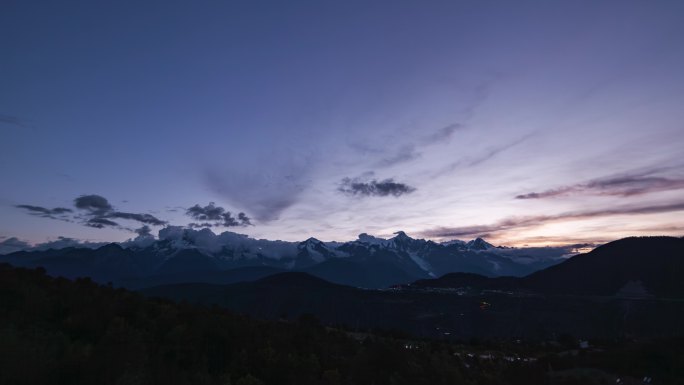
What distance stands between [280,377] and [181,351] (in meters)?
4.93

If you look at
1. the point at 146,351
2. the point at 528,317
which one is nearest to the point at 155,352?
the point at 146,351

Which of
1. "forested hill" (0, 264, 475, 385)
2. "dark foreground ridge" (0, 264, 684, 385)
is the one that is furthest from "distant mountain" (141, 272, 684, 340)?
"forested hill" (0, 264, 475, 385)

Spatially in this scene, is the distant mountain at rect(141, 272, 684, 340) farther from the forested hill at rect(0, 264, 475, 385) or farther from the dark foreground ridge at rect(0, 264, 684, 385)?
the forested hill at rect(0, 264, 475, 385)

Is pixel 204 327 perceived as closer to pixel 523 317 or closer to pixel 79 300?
pixel 79 300

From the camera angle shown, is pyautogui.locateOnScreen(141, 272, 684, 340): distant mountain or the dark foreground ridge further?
pyautogui.locateOnScreen(141, 272, 684, 340): distant mountain

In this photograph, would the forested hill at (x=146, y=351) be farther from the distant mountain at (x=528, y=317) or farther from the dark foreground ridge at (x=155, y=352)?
the distant mountain at (x=528, y=317)

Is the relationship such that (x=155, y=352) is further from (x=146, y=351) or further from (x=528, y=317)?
(x=528, y=317)

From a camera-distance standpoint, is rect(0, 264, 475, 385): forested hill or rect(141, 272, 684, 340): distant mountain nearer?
rect(0, 264, 475, 385): forested hill

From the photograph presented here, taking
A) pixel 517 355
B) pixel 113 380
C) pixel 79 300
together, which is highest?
pixel 79 300

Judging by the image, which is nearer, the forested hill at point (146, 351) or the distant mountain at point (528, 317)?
the forested hill at point (146, 351)

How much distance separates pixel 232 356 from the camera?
64.0ft

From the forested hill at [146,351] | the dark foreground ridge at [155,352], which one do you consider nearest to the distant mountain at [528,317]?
the dark foreground ridge at [155,352]

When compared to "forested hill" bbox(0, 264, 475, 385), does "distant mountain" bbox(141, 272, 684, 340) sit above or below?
below

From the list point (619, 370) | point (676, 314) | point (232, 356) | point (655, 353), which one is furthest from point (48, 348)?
point (676, 314)
